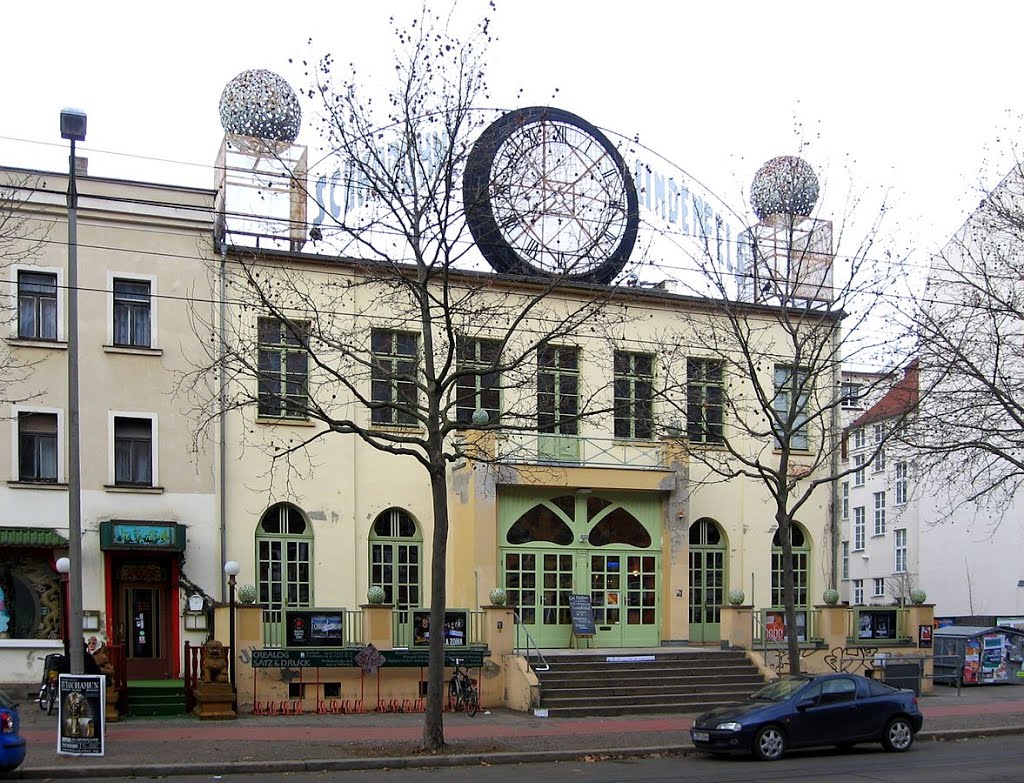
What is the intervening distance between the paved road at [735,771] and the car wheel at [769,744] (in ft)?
0.58

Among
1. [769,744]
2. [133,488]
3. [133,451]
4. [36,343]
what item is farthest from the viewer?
[133,451]

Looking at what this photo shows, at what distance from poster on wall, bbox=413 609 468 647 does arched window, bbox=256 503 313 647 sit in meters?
2.73

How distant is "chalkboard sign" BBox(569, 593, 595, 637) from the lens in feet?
91.5

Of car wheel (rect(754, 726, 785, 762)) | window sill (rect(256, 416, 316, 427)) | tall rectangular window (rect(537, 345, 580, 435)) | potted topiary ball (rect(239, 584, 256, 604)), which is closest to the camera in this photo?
car wheel (rect(754, 726, 785, 762))

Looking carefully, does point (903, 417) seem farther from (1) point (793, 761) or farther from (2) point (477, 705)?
(2) point (477, 705)

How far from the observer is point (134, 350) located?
25141 millimetres

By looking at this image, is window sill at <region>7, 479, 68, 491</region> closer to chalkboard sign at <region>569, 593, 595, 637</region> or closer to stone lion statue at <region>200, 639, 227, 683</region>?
stone lion statue at <region>200, 639, 227, 683</region>

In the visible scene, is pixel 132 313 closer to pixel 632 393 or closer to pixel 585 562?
pixel 632 393

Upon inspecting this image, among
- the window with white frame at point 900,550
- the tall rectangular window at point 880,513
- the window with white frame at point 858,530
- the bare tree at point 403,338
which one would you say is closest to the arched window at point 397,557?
the bare tree at point 403,338

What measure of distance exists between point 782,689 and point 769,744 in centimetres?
118

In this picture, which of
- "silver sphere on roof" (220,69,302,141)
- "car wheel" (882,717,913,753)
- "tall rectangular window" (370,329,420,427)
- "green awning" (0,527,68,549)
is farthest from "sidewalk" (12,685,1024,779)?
"silver sphere on roof" (220,69,302,141)

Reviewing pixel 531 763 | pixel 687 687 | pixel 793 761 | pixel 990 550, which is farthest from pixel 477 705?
pixel 990 550

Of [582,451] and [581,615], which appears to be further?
[582,451]

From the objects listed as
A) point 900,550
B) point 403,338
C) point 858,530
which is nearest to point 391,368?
point 403,338
